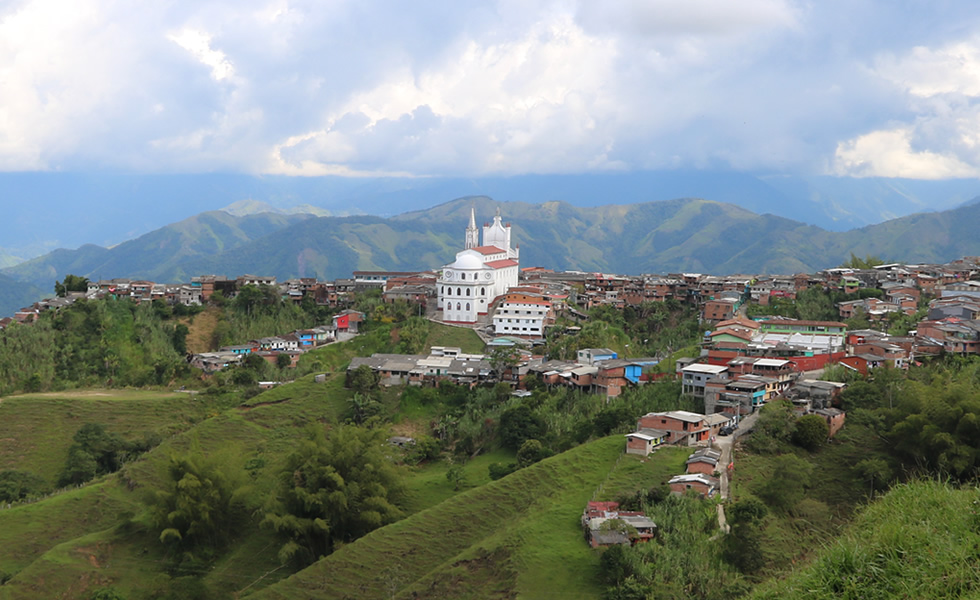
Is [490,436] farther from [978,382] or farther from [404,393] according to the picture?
[978,382]

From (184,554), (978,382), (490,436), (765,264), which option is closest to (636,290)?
(490,436)

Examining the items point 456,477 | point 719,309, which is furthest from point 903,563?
point 719,309

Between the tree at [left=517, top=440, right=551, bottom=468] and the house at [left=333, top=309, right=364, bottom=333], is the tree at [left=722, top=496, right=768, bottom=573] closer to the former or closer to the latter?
the tree at [left=517, top=440, right=551, bottom=468]

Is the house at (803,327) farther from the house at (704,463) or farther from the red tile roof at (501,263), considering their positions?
the red tile roof at (501,263)

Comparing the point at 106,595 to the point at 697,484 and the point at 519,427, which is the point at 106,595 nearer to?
the point at 519,427

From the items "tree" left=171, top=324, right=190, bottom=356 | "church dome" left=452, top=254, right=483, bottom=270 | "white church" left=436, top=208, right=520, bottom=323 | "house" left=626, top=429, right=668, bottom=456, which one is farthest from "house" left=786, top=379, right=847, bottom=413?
"tree" left=171, top=324, right=190, bottom=356

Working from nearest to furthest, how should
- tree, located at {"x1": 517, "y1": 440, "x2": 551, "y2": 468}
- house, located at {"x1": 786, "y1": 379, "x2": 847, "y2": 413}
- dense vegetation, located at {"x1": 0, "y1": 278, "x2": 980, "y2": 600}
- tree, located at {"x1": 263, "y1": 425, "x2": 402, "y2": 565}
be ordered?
dense vegetation, located at {"x1": 0, "y1": 278, "x2": 980, "y2": 600}, tree, located at {"x1": 263, "y1": 425, "x2": 402, "y2": 565}, house, located at {"x1": 786, "y1": 379, "x2": 847, "y2": 413}, tree, located at {"x1": 517, "y1": 440, "x2": 551, "y2": 468}
